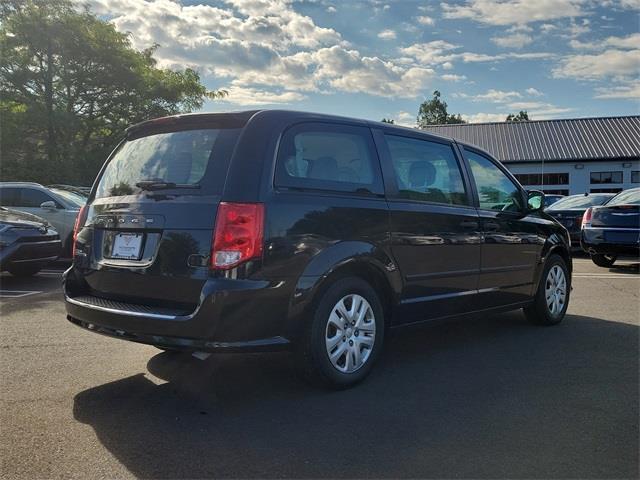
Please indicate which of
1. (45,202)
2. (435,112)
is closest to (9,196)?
(45,202)

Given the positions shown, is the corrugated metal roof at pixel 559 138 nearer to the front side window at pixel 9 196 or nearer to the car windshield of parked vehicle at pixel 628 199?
the car windshield of parked vehicle at pixel 628 199

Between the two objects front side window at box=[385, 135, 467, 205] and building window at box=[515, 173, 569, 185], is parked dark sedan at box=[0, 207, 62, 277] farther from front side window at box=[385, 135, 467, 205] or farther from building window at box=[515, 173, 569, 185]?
building window at box=[515, 173, 569, 185]

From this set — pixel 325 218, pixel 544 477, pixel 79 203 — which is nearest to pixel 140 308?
pixel 325 218

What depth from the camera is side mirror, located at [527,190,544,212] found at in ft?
19.3

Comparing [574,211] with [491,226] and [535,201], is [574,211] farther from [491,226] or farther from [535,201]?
[491,226]

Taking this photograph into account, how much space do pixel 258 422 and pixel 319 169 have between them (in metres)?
1.63

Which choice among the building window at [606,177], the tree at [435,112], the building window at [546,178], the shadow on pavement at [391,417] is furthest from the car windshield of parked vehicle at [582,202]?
the tree at [435,112]

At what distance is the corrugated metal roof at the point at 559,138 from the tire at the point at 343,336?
3939 cm

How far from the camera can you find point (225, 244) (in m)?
3.43

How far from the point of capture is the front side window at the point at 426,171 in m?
4.51

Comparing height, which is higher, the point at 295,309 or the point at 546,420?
the point at 295,309

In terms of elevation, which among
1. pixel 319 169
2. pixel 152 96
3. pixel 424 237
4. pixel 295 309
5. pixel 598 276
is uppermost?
pixel 152 96

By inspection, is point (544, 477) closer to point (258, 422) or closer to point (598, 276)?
point (258, 422)

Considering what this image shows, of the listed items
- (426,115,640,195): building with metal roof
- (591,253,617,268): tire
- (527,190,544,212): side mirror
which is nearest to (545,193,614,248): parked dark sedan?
(591,253,617,268): tire
